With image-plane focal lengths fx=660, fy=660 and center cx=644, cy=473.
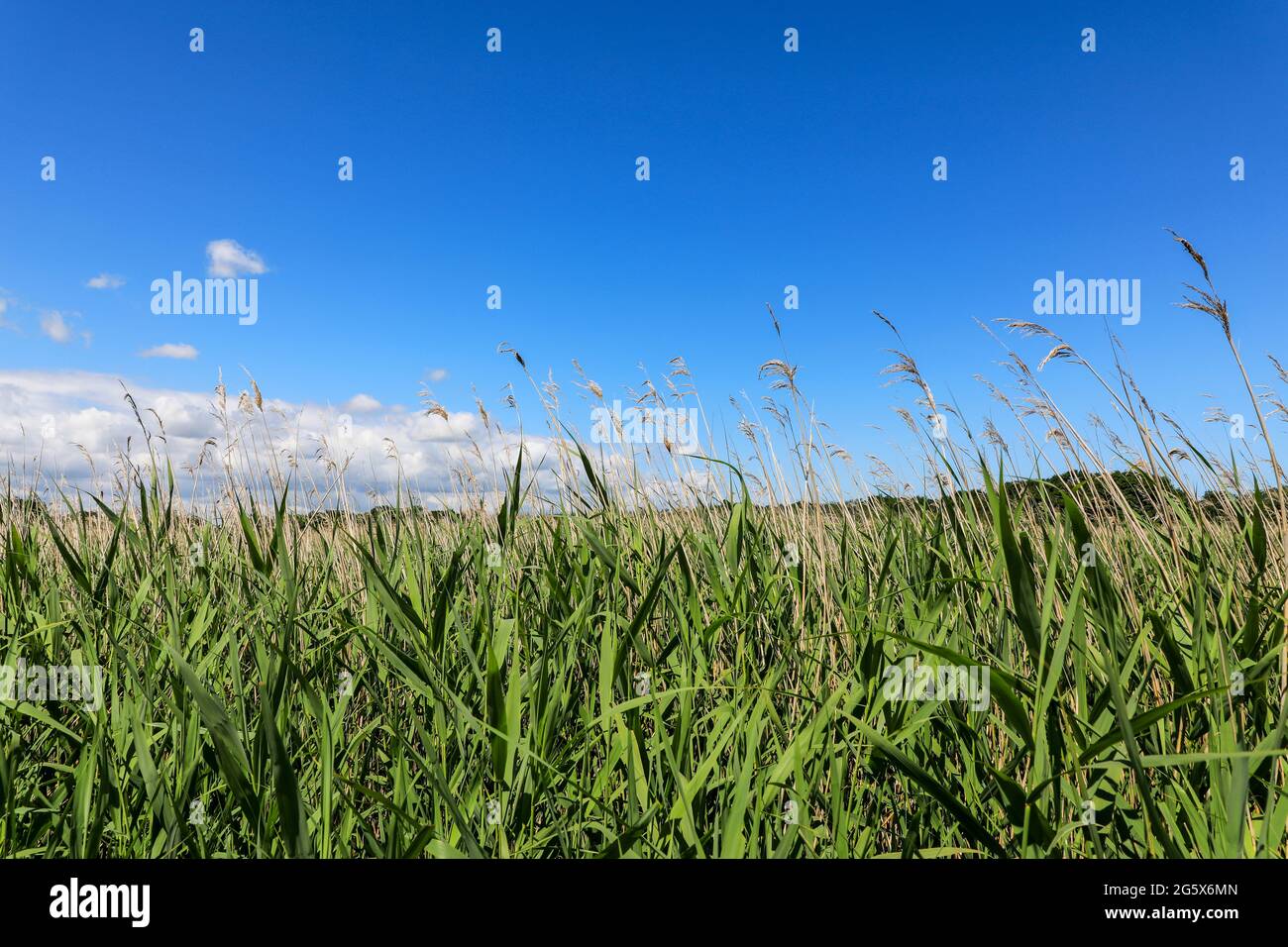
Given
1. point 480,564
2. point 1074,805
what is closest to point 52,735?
point 480,564
